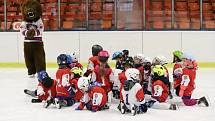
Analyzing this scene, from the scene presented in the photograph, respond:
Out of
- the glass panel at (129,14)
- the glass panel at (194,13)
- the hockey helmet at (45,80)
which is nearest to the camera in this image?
the hockey helmet at (45,80)

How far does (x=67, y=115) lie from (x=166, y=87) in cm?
117

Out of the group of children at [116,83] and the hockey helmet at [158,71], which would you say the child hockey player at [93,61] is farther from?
the hockey helmet at [158,71]

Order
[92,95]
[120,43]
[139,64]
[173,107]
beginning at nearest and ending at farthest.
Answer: [92,95]
[173,107]
[139,64]
[120,43]

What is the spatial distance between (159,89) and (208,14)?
5465 millimetres

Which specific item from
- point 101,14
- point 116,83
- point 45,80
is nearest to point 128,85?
point 116,83

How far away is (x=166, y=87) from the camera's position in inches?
220

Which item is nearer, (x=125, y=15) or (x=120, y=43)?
(x=120, y=43)

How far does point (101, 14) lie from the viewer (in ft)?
35.6

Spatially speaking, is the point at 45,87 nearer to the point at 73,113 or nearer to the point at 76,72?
the point at 76,72

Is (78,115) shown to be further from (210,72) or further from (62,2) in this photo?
(62,2)

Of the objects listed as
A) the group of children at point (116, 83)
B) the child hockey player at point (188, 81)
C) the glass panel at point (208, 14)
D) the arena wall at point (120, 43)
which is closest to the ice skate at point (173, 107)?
the group of children at point (116, 83)

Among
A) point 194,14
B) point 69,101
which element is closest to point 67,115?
point 69,101

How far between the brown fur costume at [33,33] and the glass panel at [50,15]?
13.7 feet

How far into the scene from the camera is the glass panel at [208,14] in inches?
412
